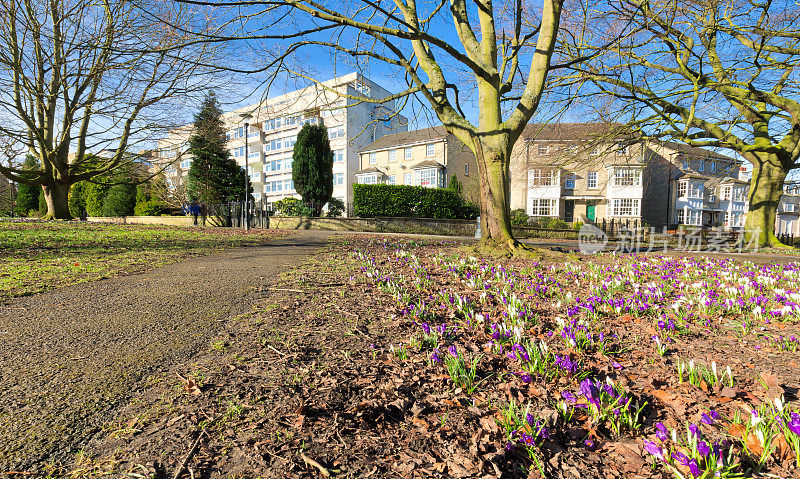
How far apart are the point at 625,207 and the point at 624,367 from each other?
1696 inches

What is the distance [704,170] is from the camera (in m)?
45.6

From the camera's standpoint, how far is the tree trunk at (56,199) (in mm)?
16875

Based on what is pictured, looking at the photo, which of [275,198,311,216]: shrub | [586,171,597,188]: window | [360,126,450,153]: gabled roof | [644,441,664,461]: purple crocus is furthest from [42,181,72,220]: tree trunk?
[586,171,597,188]: window

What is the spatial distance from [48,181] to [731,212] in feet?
206

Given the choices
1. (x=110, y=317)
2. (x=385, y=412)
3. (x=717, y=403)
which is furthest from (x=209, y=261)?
(x=717, y=403)

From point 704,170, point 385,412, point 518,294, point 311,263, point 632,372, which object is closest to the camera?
point 385,412

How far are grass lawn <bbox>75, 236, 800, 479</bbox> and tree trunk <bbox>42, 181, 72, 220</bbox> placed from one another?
19.3m

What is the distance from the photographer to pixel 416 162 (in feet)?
136

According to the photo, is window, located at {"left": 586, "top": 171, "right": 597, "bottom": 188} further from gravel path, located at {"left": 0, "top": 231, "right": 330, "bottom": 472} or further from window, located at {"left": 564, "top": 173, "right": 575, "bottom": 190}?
gravel path, located at {"left": 0, "top": 231, "right": 330, "bottom": 472}

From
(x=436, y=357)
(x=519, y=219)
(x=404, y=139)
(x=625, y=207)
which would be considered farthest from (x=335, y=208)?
(x=625, y=207)

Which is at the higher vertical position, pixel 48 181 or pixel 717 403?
pixel 48 181

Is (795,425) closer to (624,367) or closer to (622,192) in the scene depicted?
(624,367)

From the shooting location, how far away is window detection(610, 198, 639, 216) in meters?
39.0

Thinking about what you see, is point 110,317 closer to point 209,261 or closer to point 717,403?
point 209,261
